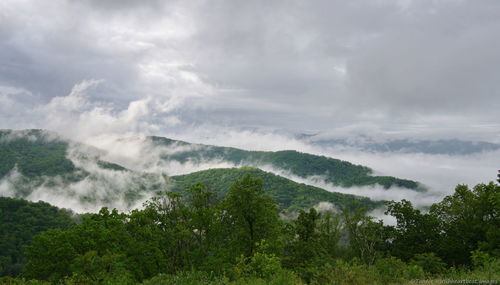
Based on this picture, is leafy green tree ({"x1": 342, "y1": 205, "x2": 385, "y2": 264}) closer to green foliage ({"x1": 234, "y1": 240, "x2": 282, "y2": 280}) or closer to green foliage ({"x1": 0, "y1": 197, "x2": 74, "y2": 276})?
green foliage ({"x1": 234, "y1": 240, "x2": 282, "y2": 280})

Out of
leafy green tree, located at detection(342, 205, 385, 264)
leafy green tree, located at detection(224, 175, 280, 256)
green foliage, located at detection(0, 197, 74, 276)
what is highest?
leafy green tree, located at detection(224, 175, 280, 256)

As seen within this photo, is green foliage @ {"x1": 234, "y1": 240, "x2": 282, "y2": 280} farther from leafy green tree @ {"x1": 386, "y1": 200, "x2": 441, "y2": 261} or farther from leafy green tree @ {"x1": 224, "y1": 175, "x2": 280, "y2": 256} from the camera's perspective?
leafy green tree @ {"x1": 386, "y1": 200, "x2": 441, "y2": 261}

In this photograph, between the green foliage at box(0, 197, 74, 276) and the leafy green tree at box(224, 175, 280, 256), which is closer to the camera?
the leafy green tree at box(224, 175, 280, 256)

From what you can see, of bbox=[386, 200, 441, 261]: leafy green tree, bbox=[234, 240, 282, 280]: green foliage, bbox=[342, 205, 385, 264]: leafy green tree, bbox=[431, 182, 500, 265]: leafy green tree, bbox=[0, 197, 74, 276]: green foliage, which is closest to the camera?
bbox=[234, 240, 282, 280]: green foliage

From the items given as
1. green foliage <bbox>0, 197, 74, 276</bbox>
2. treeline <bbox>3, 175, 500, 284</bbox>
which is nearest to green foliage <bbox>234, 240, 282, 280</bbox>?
treeline <bbox>3, 175, 500, 284</bbox>

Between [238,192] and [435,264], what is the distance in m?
21.5

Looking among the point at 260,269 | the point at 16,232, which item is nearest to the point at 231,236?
the point at 260,269

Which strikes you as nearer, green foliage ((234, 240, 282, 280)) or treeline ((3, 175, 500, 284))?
green foliage ((234, 240, 282, 280))

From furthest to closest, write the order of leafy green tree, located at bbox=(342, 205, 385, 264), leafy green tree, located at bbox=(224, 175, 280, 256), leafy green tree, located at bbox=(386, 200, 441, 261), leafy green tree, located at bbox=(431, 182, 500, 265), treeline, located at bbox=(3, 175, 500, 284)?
leafy green tree, located at bbox=(342, 205, 385, 264), leafy green tree, located at bbox=(386, 200, 441, 261), leafy green tree, located at bbox=(431, 182, 500, 265), leafy green tree, located at bbox=(224, 175, 280, 256), treeline, located at bbox=(3, 175, 500, 284)

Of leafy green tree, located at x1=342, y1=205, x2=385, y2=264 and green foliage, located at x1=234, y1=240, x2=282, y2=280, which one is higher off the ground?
green foliage, located at x1=234, y1=240, x2=282, y2=280

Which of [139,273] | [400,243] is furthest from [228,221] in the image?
[400,243]

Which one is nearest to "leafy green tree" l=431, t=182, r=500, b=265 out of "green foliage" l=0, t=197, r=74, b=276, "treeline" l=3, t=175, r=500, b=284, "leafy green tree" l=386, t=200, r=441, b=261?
"treeline" l=3, t=175, r=500, b=284

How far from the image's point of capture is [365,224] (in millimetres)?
52562

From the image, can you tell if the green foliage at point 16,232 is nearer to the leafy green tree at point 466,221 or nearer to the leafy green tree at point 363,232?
the leafy green tree at point 363,232
